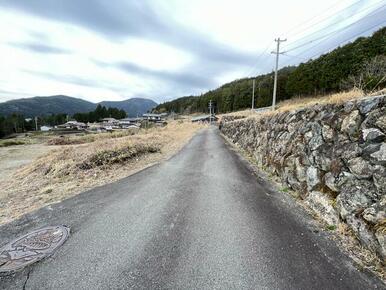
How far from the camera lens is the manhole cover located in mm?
3384

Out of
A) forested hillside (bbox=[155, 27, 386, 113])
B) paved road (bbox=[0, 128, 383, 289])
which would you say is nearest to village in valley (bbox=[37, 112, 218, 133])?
forested hillside (bbox=[155, 27, 386, 113])

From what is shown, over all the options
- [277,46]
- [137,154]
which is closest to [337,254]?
[137,154]

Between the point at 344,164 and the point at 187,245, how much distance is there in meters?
3.25

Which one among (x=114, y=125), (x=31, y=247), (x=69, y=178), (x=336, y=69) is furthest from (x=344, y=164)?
(x=114, y=125)

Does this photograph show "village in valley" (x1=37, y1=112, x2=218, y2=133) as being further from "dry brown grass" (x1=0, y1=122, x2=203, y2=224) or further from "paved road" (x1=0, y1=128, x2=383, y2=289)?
"paved road" (x1=0, y1=128, x2=383, y2=289)

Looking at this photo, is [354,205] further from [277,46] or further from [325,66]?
[325,66]

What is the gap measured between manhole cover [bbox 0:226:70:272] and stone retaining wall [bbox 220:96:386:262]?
4.96 meters

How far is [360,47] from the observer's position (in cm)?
3434

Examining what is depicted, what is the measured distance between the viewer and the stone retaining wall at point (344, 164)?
133 inches

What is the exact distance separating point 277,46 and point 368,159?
77.8 feet

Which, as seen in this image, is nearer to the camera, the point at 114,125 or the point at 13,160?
the point at 13,160

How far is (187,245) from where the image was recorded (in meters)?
3.70

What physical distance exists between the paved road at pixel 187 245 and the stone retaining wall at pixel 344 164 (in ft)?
1.71

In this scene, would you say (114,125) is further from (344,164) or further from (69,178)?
(344,164)
